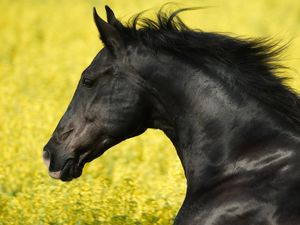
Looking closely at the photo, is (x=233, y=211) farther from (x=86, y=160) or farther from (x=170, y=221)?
(x=170, y=221)

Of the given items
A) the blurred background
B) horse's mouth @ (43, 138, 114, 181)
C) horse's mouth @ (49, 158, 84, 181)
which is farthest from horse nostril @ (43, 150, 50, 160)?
the blurred background

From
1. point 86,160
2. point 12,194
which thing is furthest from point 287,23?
point 86,160

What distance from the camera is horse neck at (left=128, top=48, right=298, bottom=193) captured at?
545 centimetres

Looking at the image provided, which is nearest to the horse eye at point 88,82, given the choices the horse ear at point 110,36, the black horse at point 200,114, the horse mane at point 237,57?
the black horse at point 200,114

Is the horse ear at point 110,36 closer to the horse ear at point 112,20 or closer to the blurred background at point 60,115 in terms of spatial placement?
the horse ear at point 112,20

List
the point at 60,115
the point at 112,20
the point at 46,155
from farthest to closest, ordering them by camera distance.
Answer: the point at 60,115, the point at 46,155, the point at 112,20

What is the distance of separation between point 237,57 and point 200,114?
419 mm

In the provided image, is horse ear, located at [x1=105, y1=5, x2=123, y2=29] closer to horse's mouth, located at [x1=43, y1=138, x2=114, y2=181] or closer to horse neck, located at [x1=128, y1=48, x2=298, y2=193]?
horse neck, located at [x1=128, y1=48, x2=298, y2=193]

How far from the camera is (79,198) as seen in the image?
7.37 metres

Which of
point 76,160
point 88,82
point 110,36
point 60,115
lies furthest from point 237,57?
point 60,115

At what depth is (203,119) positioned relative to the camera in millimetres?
5574

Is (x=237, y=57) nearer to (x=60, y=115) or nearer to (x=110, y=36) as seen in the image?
(x=110, y=36)

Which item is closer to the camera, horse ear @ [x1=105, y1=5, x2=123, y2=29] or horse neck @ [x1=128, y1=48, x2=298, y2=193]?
horse neck @ [x1=128, y1=48, x2=298, y2=193]

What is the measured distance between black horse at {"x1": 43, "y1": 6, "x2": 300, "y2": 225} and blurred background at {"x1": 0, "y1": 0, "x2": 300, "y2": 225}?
486 millimetres
